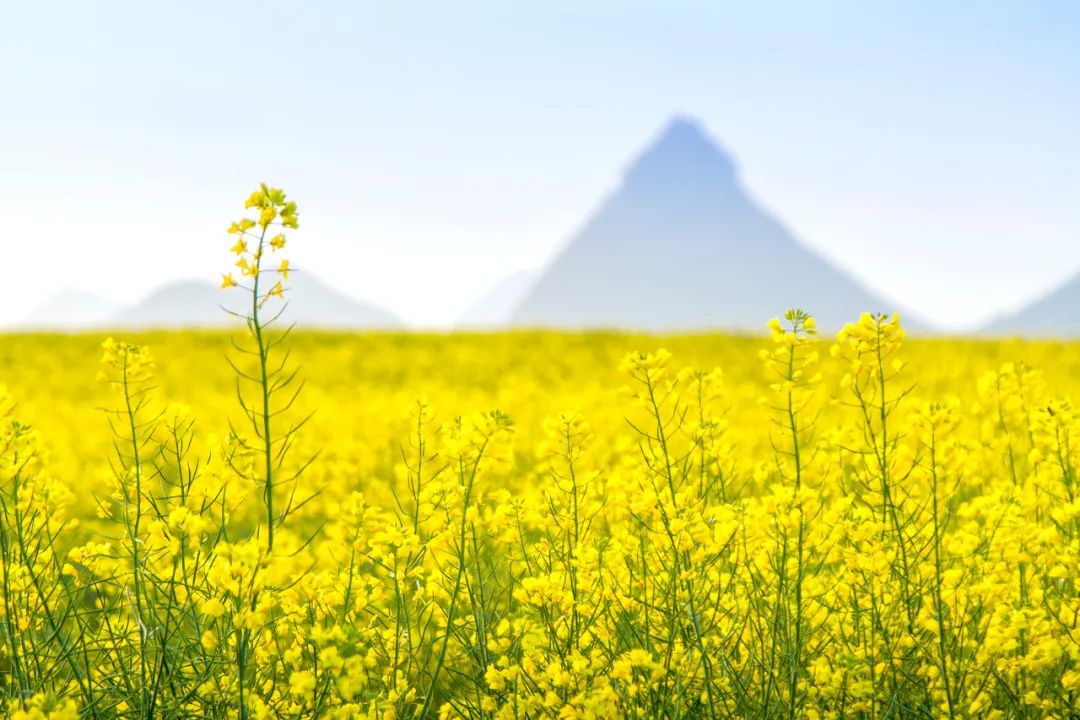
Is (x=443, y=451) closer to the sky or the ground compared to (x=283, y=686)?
closer to the sky

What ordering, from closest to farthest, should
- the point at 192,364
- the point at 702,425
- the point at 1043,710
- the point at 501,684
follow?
the point at 501,684
the point at 1043,710
the point at 702,425
the point at 192,364

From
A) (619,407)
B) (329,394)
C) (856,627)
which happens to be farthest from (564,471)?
(329,394)

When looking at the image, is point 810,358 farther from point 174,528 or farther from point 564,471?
point 564,471

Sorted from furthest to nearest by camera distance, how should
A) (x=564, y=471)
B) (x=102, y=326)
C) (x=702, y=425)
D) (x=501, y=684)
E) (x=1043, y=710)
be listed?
1. (x=102, y=326)
2. (x=564, y=471)
3. (x=702, y=425)
4. (x=1043, y=710)
5. (x=501, y=684)

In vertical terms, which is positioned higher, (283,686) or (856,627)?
(856,627)

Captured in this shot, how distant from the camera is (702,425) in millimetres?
3492

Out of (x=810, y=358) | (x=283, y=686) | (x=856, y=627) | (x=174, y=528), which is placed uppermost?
(x=810, y=358)

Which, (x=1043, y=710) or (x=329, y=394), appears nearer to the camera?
(x=1043, y=710)

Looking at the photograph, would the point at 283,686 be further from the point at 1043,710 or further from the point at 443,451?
the point at 1043,710

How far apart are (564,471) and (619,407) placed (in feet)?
19.9

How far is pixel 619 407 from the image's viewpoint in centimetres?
1151

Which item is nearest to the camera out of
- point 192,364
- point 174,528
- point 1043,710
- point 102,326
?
point 174,528

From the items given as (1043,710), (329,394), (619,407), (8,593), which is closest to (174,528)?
(8,593)

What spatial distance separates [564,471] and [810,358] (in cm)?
271
